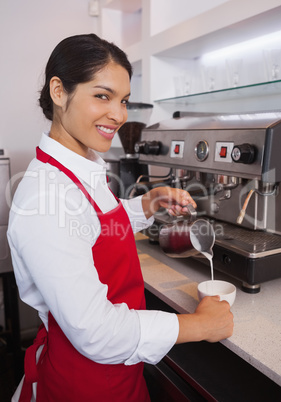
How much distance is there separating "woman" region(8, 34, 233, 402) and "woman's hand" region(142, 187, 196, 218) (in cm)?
26

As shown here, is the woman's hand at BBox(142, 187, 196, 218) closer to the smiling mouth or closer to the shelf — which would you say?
the smiling mouth

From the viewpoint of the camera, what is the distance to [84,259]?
0.68 metres

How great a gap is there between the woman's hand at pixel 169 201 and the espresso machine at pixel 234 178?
118 mm

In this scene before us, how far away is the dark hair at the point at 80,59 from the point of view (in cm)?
78

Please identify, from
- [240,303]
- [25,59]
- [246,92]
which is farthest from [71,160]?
[25,59]

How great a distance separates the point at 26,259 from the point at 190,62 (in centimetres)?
163

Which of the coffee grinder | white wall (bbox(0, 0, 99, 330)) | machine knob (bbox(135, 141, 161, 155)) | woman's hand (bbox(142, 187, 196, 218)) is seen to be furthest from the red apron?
white wall (bbox(0, 0, 99, 330))

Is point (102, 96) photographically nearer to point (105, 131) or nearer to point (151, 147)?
point (105, 131)

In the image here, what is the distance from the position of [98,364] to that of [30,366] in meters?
0.19

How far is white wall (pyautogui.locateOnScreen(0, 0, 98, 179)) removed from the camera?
2.17 m

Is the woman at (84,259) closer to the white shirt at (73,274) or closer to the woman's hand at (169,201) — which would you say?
the white shirt at (73,274)

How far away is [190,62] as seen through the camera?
1.98 metres

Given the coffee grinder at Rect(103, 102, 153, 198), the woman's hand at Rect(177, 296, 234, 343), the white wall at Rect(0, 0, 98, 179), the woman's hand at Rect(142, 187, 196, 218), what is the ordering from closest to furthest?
the woman's hand at Rect(177, 296, 234, 343) → the woman's hand at Rect(142, 187, 196, 218) → the coffee grinder at Rect(103, 102, 153, 198) → the white wall at Rect(0, 0, 98, 179)

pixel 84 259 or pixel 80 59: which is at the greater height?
pixel 80 59
